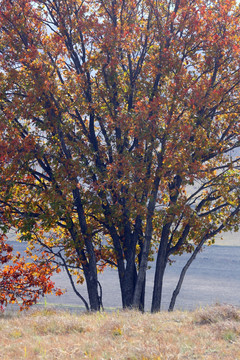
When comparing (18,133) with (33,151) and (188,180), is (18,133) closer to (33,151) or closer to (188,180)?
(33,151)

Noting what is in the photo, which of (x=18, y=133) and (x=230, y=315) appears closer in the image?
(x=230, y=315)

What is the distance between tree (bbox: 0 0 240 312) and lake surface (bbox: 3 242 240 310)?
51.8ft

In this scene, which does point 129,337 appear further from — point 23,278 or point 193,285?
point 193,285

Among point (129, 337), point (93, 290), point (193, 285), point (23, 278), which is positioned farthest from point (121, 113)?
point (193, 285)

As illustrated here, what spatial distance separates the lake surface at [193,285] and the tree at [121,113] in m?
15.8

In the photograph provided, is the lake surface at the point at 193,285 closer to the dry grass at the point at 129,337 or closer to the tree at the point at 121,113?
the tree at the point at 121,113

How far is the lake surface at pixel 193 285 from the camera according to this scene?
38281mm

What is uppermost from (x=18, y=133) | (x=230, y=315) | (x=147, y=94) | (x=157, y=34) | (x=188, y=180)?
(x=157, y=34)

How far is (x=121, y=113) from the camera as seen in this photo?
12.1 m

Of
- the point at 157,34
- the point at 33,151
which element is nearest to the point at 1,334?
the point at 33,151

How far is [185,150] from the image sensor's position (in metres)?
11.6

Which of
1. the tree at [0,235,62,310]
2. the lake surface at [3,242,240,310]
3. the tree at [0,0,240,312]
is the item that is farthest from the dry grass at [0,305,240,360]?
the lake surface at [3,242,240,310]

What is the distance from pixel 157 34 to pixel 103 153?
3.66 m

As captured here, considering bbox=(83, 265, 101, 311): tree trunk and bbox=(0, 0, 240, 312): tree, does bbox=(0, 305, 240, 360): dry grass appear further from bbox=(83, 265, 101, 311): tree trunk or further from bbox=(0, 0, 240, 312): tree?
bbox=(83, 265, 101, 311): tree trunk
